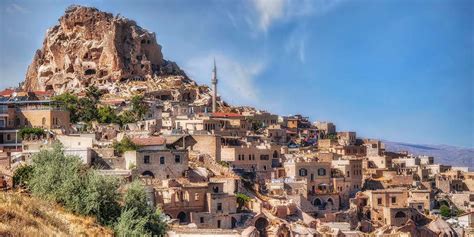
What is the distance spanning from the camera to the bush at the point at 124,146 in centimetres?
4538

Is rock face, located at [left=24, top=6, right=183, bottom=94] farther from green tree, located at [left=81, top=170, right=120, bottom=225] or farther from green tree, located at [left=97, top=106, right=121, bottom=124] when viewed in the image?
green tree, located at [left=81, top=170, right=120, bottom=225]

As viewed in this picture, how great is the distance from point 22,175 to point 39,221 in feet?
48.1

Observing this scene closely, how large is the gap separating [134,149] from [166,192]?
22.8 ft

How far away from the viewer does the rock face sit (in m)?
92.8

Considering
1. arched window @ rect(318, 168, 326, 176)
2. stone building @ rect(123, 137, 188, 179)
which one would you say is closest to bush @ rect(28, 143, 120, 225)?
stone building @ rect(123, 137, 188, 179)

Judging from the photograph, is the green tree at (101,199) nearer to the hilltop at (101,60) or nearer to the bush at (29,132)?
the bush at (29,132)

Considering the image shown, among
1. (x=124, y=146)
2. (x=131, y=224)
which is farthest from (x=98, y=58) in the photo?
(x=131, y=224)

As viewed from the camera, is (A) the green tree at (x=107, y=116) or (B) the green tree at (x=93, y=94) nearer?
(A) the green tree at (x=107, y=116)

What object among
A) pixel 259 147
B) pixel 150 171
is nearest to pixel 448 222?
pixel 259 147

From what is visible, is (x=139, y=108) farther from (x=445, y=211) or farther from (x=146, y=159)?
(x=445, y=211)

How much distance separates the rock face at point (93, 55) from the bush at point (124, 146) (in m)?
44.1

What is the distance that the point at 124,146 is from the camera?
4594cm

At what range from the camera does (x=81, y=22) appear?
319 feet

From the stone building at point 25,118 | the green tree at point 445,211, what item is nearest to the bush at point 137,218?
the stone building at point 25,118
